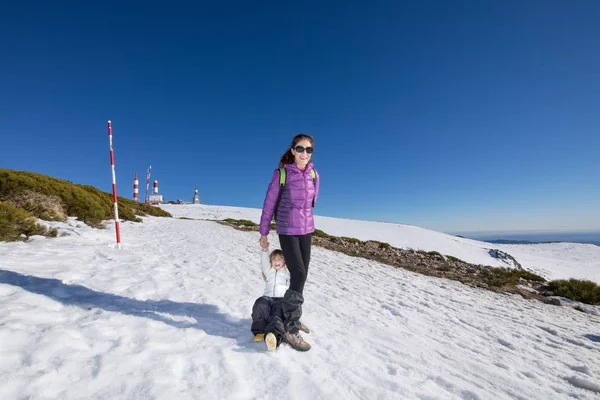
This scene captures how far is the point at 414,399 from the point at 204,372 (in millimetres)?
1883

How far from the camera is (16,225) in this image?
21.7 feet

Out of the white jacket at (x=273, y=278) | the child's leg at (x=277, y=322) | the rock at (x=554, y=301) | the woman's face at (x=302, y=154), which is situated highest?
the woman's face at (x=302, y=154)

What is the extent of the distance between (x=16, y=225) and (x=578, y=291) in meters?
15.1

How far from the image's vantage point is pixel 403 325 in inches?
172

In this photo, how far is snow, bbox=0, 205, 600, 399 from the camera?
2322 mm

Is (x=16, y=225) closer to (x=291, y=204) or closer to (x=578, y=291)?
(x=291, y=204)

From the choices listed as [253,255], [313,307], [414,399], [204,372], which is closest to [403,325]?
[313,307]

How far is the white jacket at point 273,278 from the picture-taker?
329 centimetres

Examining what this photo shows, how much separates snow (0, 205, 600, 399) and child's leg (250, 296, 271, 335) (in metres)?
0.19

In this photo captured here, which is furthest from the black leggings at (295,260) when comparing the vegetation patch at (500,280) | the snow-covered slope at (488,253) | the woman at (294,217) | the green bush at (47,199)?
the snow-covered slope at (488,253)

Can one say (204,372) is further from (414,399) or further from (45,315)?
(45,315)

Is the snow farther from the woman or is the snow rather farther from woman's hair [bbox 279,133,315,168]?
woman's hair [bbox 279,133,315,168]

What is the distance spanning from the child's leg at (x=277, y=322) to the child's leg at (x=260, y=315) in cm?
6

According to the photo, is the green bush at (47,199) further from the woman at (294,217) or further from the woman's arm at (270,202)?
the woman at (294,217)
